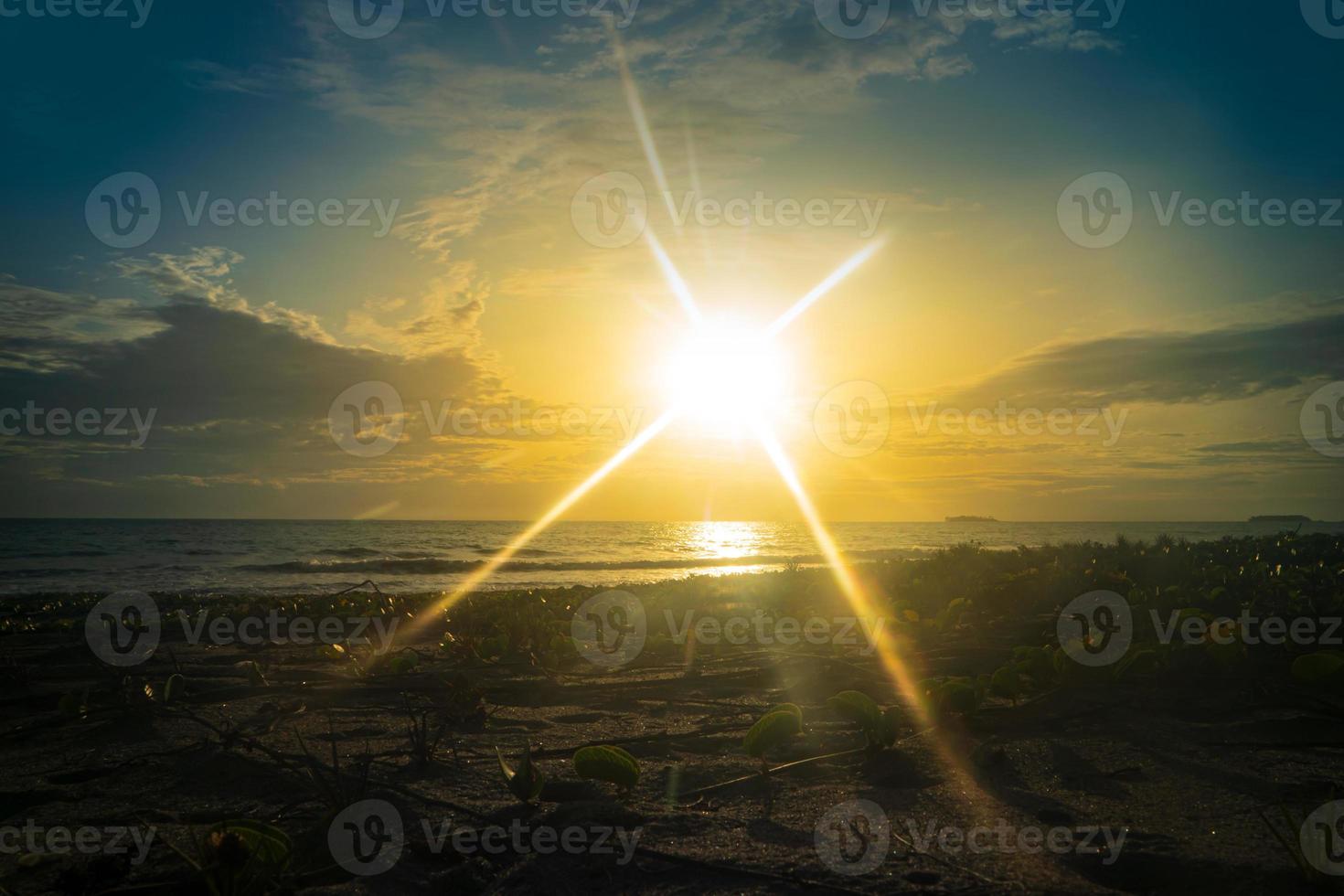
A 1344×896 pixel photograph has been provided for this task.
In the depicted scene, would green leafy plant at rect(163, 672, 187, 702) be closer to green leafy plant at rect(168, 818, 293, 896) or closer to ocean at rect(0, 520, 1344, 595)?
green leafy plant at rect(168, 818, 293, 896)

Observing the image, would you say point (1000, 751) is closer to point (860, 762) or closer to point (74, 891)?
point (860, 762)

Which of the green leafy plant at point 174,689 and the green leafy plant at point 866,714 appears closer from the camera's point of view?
the green leafy plant at point 866,714

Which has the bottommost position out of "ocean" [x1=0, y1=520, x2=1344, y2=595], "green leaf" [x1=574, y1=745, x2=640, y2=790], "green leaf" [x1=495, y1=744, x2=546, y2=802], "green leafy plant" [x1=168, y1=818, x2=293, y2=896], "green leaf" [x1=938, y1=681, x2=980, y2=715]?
"green leafy plant" [x1=168, y1=818, x2=293, y2=896]

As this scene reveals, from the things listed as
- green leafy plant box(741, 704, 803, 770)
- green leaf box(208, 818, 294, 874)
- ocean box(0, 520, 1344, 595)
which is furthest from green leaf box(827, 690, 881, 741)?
ocean box(0, 520, 1344, 595)

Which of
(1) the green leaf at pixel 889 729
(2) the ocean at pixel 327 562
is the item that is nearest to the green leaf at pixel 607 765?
(1) the green leaf at pixel 889 729

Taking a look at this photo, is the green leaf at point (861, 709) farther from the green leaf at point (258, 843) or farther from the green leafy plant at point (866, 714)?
the green leaf at point (258, 843)

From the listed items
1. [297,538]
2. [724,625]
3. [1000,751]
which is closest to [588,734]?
[1000,751]

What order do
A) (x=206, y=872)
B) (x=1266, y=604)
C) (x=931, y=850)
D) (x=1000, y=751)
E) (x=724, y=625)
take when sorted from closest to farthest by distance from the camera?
(x=206, y=872)
(x=931, y=850)
(x=1000, y=751)
(x=1266, y=604)
(x=724, y=625)
